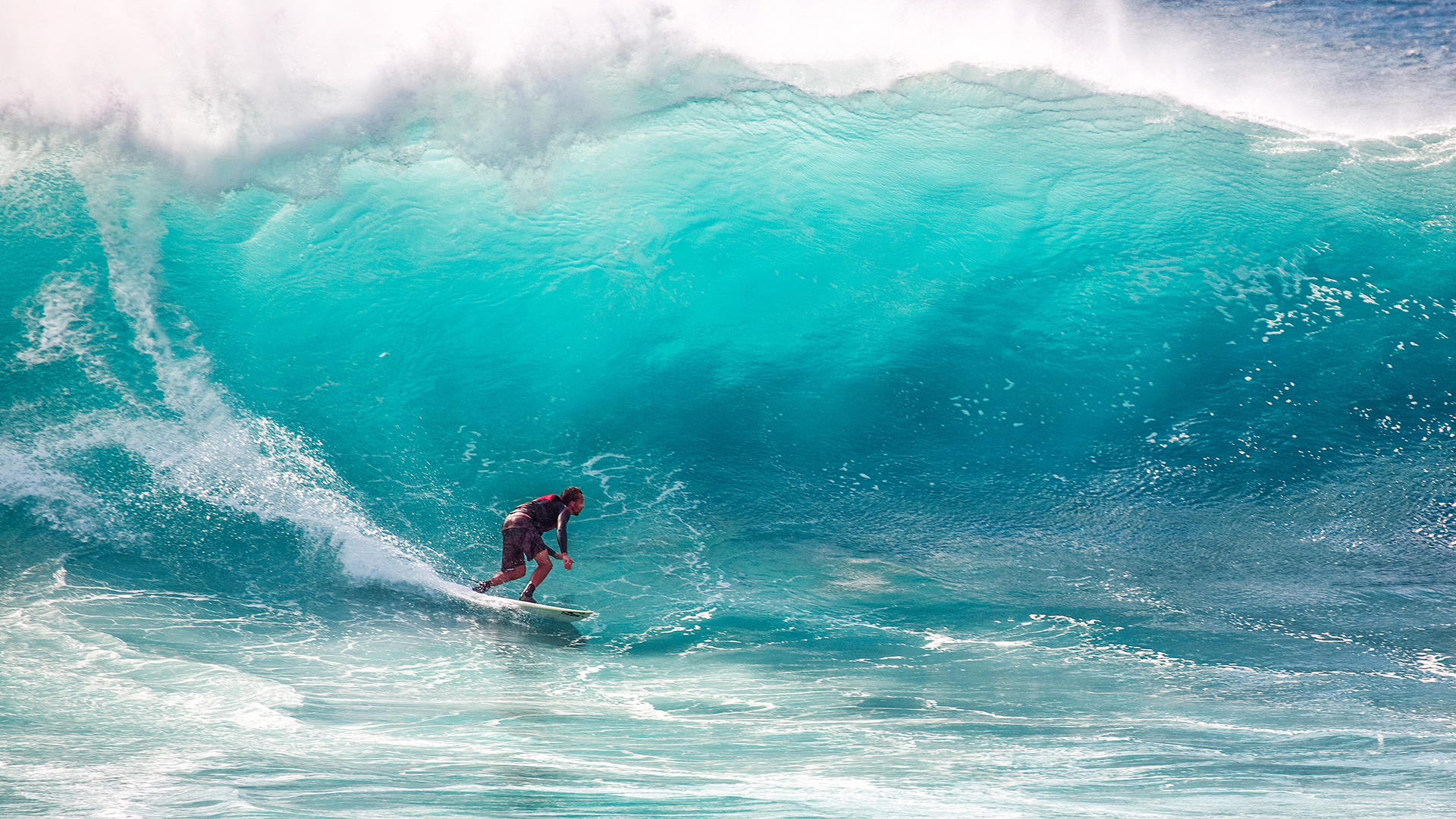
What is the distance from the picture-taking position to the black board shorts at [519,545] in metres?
6.11

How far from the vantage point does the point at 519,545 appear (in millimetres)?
6125

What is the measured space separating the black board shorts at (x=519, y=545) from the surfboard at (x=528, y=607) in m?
0.23

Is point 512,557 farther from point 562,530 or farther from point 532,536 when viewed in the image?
point 562,530

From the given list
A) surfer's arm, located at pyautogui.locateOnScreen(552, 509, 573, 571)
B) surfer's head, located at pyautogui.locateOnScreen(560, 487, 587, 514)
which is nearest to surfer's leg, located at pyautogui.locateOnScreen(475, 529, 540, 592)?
surfer's arm, located at pyautogui.locateOnScreen(552, 509, 573, 571)

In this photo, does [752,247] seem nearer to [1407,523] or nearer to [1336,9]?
[1407,523]

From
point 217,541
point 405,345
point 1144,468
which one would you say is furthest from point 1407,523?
point 217,541

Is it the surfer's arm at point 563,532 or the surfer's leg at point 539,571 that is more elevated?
the surfer's arm at point 563,532

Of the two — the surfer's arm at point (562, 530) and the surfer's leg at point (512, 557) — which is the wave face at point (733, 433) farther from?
the surfer's arm at point (562, 530)

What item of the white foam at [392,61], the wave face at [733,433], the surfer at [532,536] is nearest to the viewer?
the wave face at [733,433]

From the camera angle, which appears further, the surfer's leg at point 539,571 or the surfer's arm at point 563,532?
the surfer's leg at point 539,571

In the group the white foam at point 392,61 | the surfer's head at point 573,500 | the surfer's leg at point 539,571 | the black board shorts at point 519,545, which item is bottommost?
the surfer's leg at point 539,571

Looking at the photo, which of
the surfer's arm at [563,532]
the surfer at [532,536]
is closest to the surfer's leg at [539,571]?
the surfer at [532,536]

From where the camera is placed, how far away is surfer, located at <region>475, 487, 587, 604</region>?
240 inches

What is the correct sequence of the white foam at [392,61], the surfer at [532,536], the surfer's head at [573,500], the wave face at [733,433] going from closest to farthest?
1. the wave face at [733,433]
2. the surfer's head at [573,500]
3. the surfer at [532,536]
4. the white foam at [392,61]
